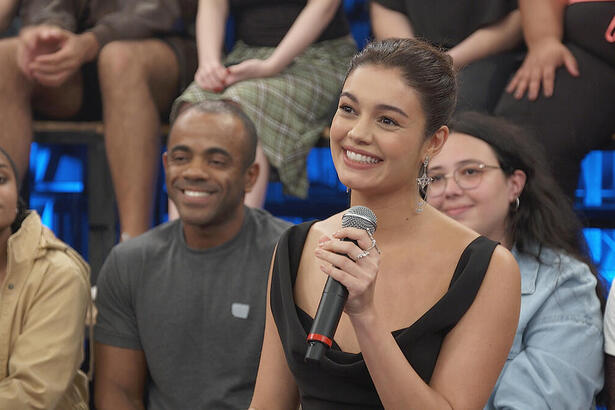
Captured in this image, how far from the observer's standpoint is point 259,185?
2.69m

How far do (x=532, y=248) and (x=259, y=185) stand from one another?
3.06ft

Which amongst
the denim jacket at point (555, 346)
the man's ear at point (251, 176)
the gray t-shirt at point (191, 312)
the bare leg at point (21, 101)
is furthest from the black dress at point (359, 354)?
the bare leg at point (21, 101)

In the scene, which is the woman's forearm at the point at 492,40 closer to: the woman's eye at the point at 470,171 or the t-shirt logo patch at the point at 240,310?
the woman's eye at the point at 470,171

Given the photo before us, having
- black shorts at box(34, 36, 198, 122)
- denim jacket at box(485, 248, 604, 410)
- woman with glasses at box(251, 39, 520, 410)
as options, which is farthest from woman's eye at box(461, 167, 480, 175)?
black shorts at box(34, 36, 198, 122)

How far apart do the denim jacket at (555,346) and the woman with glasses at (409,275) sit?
0.57 meters

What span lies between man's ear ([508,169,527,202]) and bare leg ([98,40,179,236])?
1404 millimetres

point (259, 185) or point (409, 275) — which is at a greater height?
point (409, 275)

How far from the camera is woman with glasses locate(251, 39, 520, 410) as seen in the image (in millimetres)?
1322

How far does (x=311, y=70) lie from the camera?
2900 mm

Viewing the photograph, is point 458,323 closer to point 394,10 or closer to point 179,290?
point 179,290

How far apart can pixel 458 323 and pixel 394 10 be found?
1.68 meters

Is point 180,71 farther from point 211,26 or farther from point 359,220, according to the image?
point 359,220

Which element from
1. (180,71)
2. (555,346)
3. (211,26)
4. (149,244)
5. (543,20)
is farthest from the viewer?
(180,71)

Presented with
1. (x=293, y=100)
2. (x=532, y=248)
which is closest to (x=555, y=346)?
(x=532, y=248)
